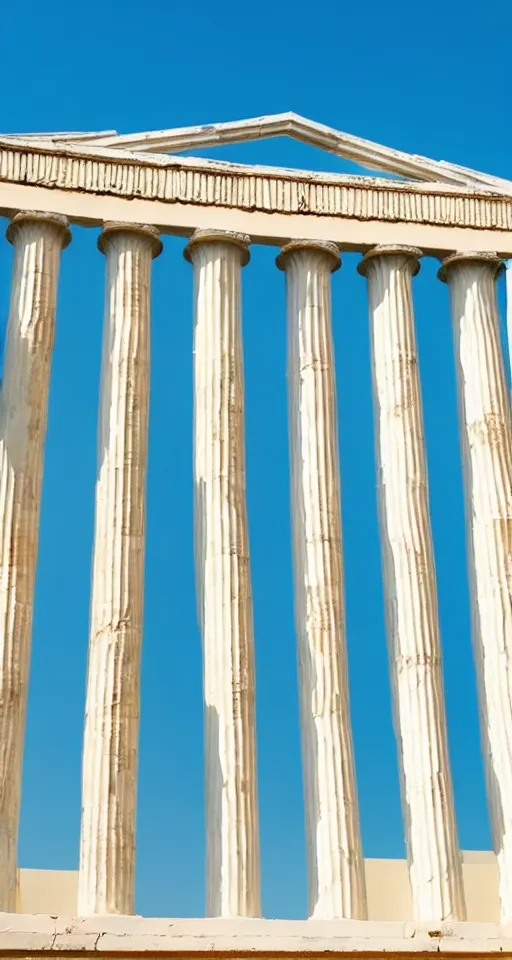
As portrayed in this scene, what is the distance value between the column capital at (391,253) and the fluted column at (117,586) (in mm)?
2601

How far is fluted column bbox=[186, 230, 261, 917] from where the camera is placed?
13.5 metres

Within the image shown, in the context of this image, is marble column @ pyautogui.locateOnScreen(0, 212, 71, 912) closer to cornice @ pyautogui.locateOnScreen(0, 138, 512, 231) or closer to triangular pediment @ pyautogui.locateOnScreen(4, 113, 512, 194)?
cornice @ pyautogui.locateOnScreen(0, 138, 512, 231)

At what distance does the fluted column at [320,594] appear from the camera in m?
13.8

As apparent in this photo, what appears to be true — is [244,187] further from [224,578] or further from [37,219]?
[224,578]

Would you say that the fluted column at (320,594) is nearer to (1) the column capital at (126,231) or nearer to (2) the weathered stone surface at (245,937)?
(2) the weathered stone surface at (245,937)

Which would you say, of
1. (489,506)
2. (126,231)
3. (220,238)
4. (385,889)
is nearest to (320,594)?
(489,506)

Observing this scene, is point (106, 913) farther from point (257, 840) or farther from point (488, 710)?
point (488, 710)

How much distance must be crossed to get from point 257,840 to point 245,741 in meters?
0.98

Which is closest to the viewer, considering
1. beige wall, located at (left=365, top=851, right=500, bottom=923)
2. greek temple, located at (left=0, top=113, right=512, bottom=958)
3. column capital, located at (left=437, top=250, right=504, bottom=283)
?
greek temple, located at (left=0, top=113, right=512, bottom=958)

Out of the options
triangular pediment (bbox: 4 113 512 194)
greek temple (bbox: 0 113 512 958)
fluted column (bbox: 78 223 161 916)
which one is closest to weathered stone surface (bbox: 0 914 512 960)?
greek temple (bbox: 0 113 512 958)

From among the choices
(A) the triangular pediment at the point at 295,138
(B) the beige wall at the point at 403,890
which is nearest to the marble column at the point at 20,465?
(A) the triangular pediment at the point at 295,138

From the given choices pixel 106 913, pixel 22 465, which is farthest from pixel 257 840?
pixel 22 465

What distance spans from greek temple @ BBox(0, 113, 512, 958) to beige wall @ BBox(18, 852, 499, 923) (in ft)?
3.01

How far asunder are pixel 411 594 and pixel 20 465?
14.5ft
